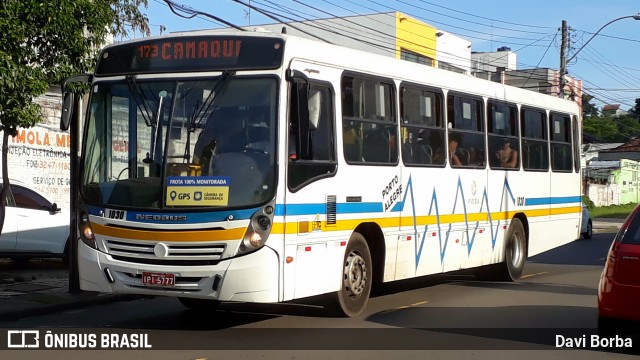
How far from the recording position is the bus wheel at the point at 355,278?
34.6 ft

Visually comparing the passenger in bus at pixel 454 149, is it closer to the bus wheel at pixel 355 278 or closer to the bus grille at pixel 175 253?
the bus wheel at pixel 355 278

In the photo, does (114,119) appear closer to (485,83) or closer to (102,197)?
(102,197)

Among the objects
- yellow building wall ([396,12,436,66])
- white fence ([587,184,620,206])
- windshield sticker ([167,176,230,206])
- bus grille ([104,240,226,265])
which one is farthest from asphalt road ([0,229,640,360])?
white fence ([587,184,620,206])

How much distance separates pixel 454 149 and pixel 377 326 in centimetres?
387

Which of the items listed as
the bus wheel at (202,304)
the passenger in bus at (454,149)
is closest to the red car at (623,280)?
the passenger in bus at (454,149)

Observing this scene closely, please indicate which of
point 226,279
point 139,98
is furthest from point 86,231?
point 226,279

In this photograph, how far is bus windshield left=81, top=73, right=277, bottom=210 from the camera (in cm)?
917

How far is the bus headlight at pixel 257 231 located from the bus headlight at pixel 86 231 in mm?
1829

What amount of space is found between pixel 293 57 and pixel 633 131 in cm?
11488

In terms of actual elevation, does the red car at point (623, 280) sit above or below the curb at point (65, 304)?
above

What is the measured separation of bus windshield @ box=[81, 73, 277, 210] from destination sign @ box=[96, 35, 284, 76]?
6.5 inches

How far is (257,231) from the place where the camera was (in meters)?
9.02

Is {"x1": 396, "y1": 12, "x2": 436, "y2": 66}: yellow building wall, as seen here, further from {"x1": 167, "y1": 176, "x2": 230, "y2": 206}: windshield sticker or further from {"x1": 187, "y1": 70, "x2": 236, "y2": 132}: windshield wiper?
{"x1": 167, "y1": 176, "x2": 230, "y2": 206}: windshield sticker

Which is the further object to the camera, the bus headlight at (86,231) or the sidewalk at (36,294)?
the sidewalk at (36,294)
